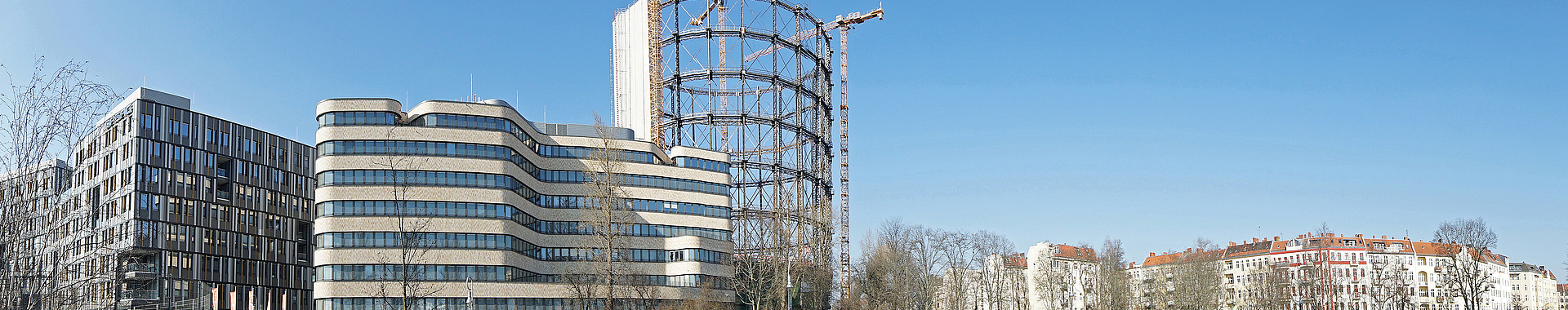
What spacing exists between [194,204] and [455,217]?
35.1 meters

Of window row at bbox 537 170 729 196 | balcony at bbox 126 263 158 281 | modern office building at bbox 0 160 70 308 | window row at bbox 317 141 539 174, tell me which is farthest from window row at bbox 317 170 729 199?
modern office building at bbox 0 160 70 308

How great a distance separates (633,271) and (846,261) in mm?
28166

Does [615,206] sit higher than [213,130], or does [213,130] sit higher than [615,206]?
[213,130]

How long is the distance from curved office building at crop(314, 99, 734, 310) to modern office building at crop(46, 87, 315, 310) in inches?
613

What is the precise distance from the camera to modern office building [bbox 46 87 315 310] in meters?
101

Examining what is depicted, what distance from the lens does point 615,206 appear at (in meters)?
87.2

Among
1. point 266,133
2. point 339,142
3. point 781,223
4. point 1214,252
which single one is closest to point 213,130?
point 266,133

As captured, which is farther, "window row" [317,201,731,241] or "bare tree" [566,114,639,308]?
"window row" [317,201,731,241]

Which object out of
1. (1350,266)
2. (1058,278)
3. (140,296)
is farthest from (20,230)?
(1350,266)

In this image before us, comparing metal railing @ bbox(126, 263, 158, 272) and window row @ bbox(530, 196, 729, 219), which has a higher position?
window row @ bbox(530, 196, 729, 219)

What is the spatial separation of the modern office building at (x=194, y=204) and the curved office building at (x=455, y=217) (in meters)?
15.6

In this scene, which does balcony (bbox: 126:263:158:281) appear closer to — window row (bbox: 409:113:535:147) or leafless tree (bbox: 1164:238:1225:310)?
window row (bbox: 409:113:535:147)

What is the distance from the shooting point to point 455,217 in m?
85.6

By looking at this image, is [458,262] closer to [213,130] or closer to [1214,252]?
[213,130]
